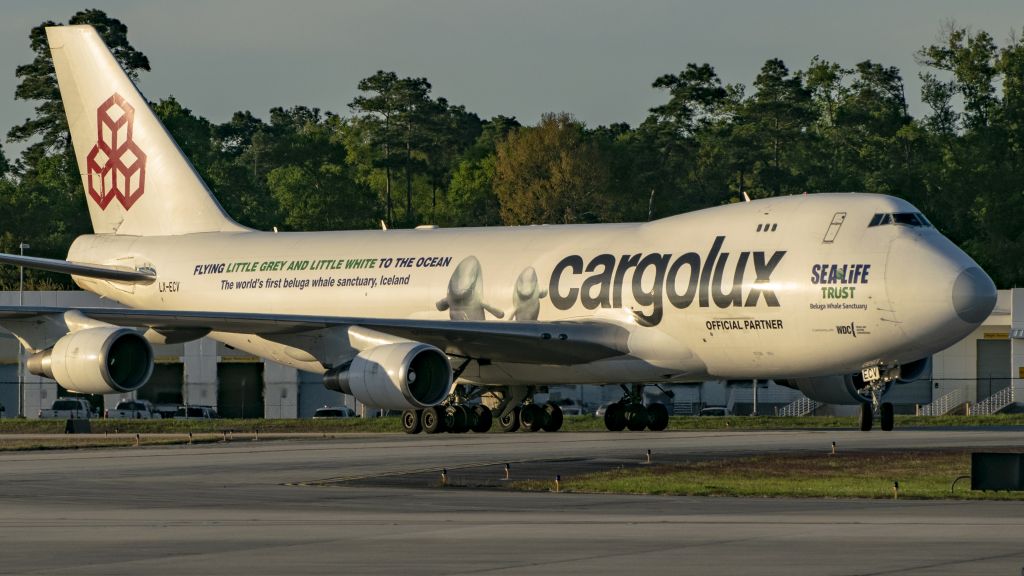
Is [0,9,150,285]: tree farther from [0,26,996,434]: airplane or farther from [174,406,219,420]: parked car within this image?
[0,26,996,434]: airplane

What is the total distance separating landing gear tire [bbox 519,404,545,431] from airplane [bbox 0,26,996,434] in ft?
0.17

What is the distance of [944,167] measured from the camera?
121 m

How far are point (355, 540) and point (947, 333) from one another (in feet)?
69.8

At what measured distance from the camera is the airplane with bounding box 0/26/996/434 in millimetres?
37312

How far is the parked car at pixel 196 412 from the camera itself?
75.0 meters

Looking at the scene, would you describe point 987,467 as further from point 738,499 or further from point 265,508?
point 265,508

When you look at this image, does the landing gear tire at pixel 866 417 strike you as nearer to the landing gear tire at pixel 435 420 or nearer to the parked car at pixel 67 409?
the landing gear tire at pixel 435 420

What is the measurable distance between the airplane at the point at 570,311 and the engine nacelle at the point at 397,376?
0.15 feet

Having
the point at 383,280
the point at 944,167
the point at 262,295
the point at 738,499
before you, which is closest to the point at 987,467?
the point at 738,499

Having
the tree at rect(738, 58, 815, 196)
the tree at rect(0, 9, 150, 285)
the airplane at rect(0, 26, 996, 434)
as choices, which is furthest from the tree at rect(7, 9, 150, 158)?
the airplane at rect(0, 26, 996, 434)

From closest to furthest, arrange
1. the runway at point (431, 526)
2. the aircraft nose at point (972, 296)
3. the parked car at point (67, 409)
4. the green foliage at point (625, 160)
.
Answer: the runway at point (431, 526) → the aircraft nose at point (972, 296) → the parked car at point (67, 409) → the green foliage at point (625, 160)

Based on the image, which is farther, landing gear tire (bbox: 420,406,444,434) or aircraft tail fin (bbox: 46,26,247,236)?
aircraft tail fin (bbox: 46,26,247,236)

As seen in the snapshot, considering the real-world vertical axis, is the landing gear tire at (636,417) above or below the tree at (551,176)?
below

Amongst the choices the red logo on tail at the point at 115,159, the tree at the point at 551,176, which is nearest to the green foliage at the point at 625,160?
the tree at the point at 551,176
